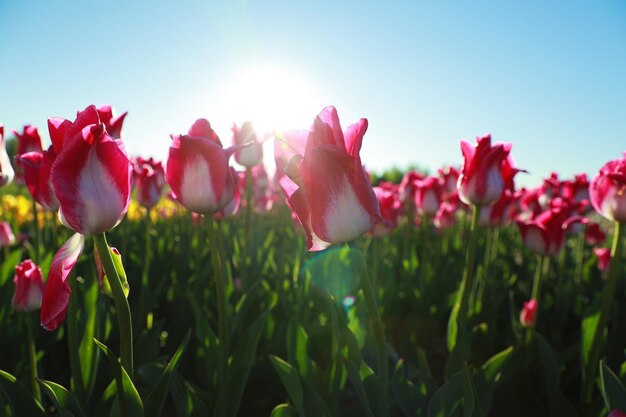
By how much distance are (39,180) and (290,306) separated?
1348 mm

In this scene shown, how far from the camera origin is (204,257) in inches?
123

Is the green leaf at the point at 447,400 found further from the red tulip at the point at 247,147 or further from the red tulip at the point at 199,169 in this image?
the red tulip at the point at 247,147

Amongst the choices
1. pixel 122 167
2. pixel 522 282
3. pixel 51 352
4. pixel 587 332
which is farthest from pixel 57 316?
pixel 522 282

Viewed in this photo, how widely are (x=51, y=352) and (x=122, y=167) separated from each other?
1.55 meters

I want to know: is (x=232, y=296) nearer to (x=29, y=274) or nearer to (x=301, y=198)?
(x=29, y=274)

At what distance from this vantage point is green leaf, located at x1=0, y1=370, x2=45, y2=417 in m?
1.06

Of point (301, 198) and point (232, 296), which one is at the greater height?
point (301, 198)

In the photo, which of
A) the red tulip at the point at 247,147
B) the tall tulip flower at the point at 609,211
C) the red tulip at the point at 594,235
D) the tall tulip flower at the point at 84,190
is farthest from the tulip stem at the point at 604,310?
the red tulip at the point at 594,235

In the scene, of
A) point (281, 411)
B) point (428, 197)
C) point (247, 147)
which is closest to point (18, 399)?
point (281, 411)

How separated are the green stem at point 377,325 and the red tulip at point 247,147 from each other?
1519 mm

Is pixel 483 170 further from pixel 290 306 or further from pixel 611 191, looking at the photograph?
pixel 290 306

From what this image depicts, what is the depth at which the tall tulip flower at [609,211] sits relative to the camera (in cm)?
142

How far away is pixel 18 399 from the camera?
1.07m

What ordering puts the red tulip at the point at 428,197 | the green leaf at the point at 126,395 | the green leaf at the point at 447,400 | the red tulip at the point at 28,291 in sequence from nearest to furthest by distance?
the green leaf at the point at 126,395 < the green leaf at the point at 447,400 < the red tulip at the point at 28,291 < the red tulip at the point at 428,197
